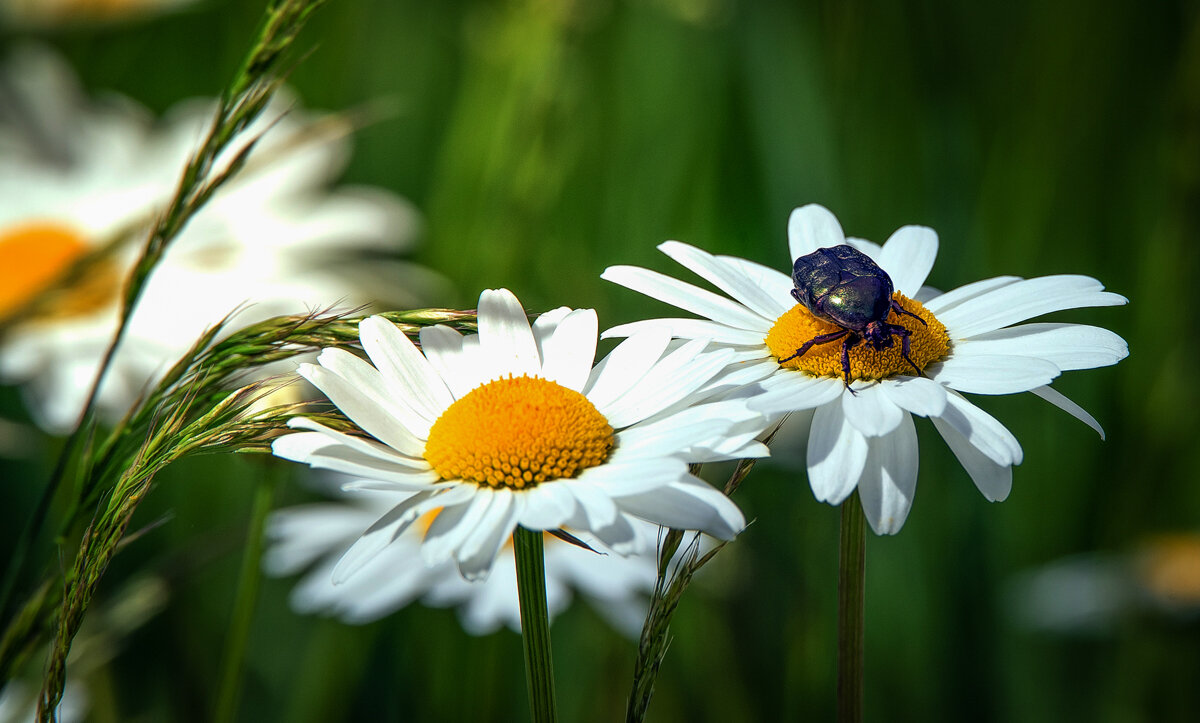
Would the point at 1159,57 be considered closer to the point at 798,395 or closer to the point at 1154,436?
the point at 1154,436

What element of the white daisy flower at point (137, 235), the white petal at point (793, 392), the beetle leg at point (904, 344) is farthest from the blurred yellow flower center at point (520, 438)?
the white daisy flower at point (137, 235)

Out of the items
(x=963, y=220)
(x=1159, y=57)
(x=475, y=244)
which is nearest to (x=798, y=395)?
(x=963, y=220)

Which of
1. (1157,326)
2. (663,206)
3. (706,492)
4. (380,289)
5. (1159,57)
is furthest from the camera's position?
(1159,57)

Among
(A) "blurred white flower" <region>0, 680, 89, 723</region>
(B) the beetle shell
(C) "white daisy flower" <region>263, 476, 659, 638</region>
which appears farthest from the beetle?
(A) "blurred white flower" <region>0, 680, 89, 723</region>

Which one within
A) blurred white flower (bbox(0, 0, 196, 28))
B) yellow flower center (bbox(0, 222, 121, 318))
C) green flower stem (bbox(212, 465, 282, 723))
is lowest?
green flower stem (bbox(212, 465, 282, 723))

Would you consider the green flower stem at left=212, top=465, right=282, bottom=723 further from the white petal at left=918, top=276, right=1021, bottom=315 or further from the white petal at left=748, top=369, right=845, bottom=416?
the white petal at left=918, top=276, right=1021, bottom=315

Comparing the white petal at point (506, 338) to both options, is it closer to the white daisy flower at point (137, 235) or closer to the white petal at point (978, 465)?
the white petal at point (978, 465)
